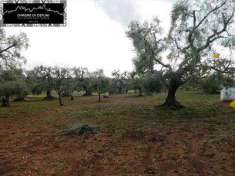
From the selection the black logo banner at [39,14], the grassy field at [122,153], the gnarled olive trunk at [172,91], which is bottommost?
the grassy field at [122,153]

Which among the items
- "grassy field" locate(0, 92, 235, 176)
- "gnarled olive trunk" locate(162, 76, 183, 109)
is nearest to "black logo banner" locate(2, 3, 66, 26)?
"grassy field" locate(0, 92, 235, 176)

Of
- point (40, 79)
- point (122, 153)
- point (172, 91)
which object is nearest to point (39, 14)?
point (122, 153)

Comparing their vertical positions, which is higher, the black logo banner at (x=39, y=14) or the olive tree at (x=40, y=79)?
the black logo banner at (x=39, y=14)

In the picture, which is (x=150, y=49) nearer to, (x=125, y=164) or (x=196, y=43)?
(x=196, y=43)

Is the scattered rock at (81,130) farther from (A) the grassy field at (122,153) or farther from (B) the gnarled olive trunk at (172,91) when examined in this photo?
(B) the gnarled olive trunk at (172,91)

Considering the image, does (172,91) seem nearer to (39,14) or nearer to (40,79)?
(39,14)

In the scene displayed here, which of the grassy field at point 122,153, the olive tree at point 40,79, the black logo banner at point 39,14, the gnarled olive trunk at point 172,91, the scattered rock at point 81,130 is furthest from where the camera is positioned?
the olive tree at point 40,79

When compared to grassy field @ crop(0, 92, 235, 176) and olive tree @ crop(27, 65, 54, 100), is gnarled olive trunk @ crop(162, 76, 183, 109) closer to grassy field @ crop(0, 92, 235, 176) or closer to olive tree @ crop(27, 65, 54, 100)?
grassy field @ crop(0, 92, 235, 176)

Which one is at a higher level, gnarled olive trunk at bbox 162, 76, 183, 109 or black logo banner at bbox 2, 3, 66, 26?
black logo banner at bbox 2, 3, 66, 26

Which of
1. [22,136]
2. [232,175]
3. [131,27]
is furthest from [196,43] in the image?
[22,136]

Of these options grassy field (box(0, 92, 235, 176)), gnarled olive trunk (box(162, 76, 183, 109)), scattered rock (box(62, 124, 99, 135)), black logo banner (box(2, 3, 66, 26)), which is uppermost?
black logo banner (box(2, 3, 66, 26))

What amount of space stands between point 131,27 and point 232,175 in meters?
14.1

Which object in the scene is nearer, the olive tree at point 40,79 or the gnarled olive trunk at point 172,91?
the gnarled olive trunk at point 172,91

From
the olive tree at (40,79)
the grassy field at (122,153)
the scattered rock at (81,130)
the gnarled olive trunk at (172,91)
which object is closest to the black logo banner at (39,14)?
the scattered rock at (81,130)
